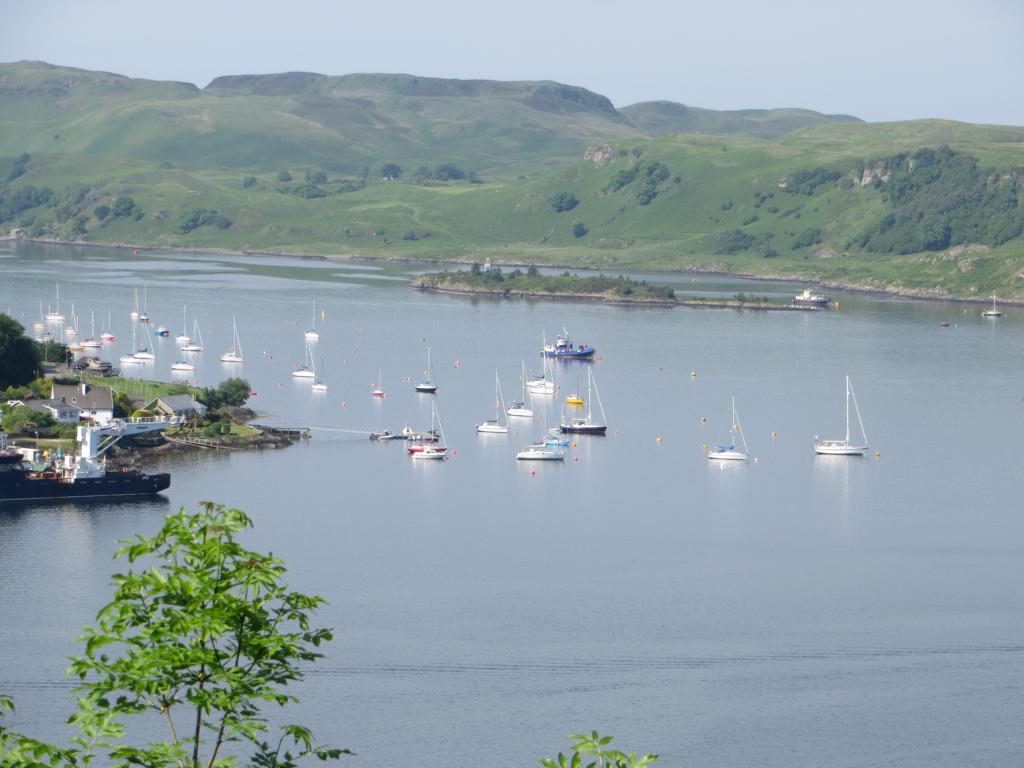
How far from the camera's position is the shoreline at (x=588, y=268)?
411ft

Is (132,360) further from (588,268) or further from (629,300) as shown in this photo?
(588,268)

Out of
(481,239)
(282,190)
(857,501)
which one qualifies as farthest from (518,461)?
(282,190)

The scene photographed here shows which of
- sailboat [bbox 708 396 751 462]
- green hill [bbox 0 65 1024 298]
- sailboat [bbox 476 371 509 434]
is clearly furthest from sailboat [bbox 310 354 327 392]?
green hill [bbox 0 65 1024 298]

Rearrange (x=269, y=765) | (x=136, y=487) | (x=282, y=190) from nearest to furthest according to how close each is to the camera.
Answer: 1. (x=269, y=765)
2. (x=136, y=487)
3. (x=282, y=190)

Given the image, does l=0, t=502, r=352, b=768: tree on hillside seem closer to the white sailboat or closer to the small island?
the white sailboat

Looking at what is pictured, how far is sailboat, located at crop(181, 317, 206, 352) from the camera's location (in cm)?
7619

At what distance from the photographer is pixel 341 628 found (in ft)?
106

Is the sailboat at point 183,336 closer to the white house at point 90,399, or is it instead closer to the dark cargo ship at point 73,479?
the white house at point 90,399

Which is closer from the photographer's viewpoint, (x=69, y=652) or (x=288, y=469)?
(x=69, y=652)

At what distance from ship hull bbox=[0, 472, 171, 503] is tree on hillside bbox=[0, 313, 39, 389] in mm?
13287

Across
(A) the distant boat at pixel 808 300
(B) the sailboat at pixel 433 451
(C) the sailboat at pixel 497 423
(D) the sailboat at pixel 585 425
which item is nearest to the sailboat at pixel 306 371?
(C) the sailboat at pixel 497 423

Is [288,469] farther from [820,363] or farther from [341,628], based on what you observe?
[820,363]

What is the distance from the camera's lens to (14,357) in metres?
57.7

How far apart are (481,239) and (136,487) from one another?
395 feet
